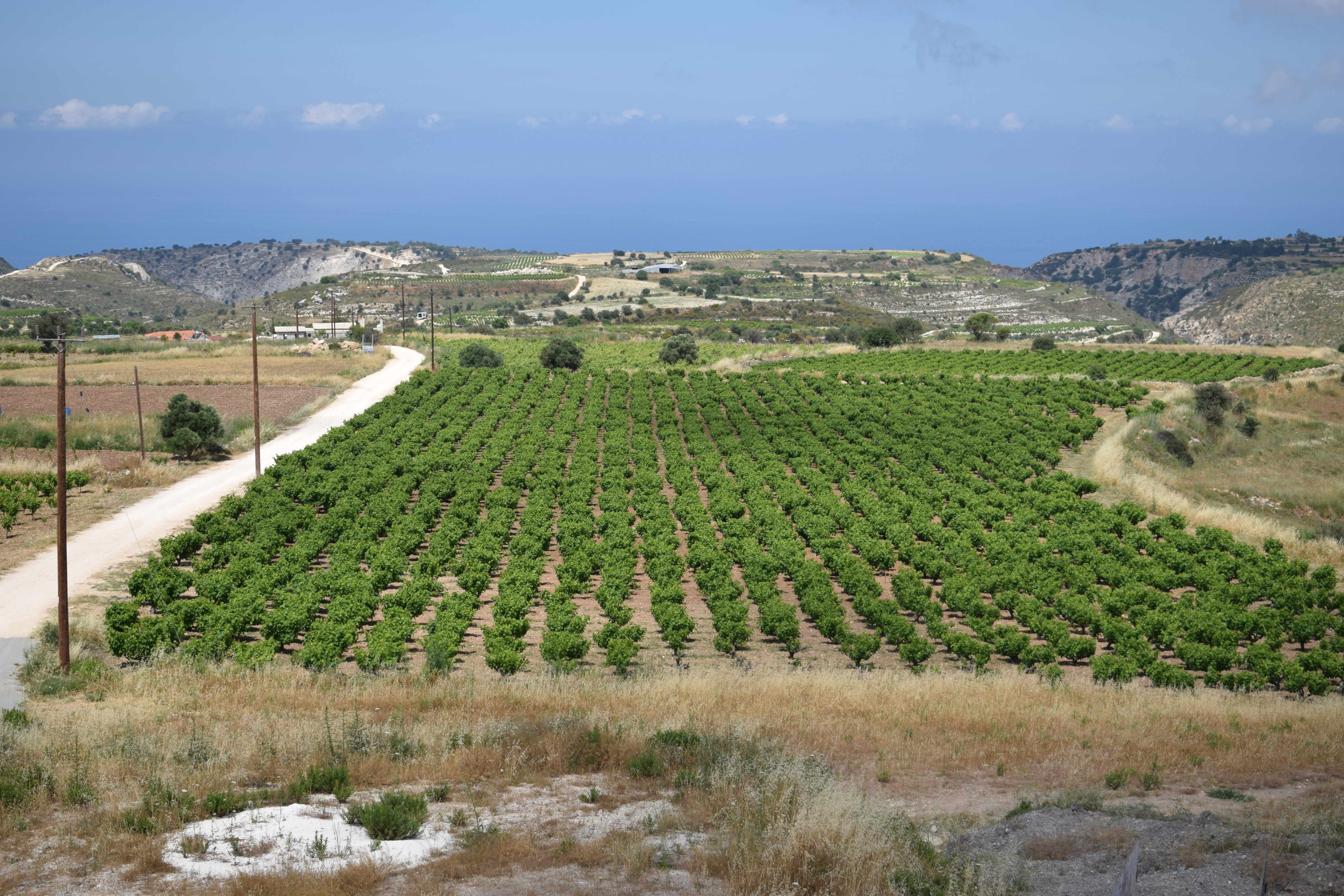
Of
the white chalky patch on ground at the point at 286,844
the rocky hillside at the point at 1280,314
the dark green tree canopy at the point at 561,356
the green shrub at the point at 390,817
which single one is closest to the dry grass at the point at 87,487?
the white chalky patch on ground at the point at 286,844

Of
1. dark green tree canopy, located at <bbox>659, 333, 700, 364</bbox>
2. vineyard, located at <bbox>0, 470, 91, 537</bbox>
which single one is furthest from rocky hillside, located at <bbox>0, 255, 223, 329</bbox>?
vineyard, located at <bbox>0, 470, 91, 537</bbox>

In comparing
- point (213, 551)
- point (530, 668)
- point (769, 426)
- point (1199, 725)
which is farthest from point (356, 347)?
point (1199, 725)

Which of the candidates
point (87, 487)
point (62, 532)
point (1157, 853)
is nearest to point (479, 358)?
point (87, 487)

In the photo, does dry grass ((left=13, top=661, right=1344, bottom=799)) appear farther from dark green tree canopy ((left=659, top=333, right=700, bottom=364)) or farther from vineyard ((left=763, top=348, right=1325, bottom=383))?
dark green tree canopy ((left=659, top=333, right=700, bottom=364))

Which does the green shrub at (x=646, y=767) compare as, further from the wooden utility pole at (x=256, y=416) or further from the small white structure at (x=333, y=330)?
the small white structure at (x=333, y=330)

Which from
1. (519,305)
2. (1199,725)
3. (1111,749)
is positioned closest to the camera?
(1111,749)

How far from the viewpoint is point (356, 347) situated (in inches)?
3044

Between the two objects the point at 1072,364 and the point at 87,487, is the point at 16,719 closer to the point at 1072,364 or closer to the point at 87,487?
the point at 87,487

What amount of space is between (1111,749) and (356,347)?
238 feet

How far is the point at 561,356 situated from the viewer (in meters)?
66.5

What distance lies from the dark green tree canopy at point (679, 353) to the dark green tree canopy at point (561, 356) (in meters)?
5.98

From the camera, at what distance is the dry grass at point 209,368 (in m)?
56.7

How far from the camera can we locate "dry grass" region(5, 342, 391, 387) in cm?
5669

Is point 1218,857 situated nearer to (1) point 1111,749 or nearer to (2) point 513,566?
(1) point 1111,749
